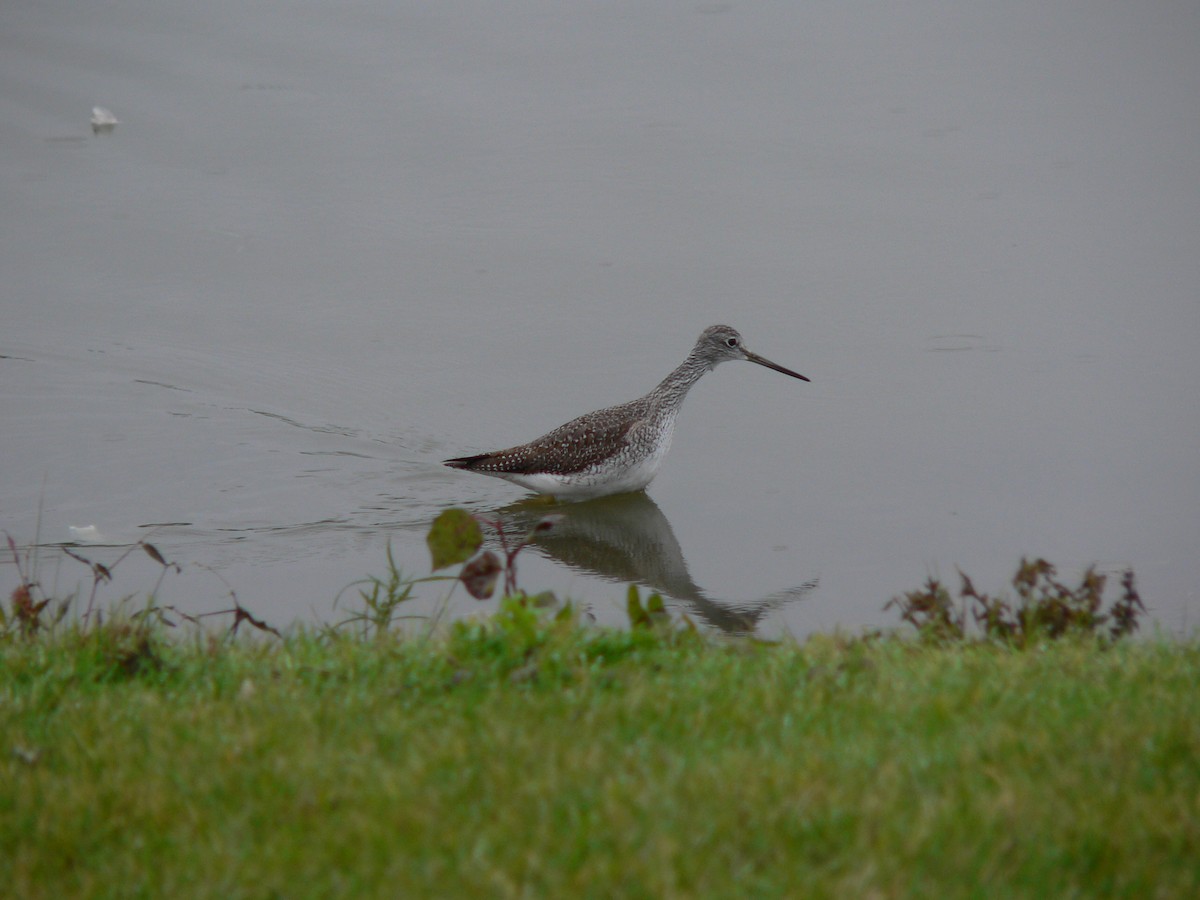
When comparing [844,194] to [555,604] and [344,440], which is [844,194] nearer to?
[344,440]

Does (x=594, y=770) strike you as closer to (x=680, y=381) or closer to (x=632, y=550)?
(x=632, y=550)

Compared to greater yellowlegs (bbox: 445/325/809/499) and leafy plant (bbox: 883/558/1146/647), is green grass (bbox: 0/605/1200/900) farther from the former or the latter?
greater yellowlegs (bbox: 445/325/809/499)

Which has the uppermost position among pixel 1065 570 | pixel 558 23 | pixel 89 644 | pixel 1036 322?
pixel 558 23

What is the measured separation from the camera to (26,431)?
29.7 ft

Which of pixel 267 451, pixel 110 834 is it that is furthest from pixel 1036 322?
pixel 110 834

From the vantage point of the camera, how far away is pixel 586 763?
3842 millimetres

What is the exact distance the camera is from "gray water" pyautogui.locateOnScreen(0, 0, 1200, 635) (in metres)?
7.72

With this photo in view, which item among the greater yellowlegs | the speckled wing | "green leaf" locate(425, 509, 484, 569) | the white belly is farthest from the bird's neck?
"green leaf" locate(425, 509, 484, 569)

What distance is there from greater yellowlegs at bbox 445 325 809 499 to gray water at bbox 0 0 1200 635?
10.1 inches

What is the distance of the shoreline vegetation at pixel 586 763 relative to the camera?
11.1 feet

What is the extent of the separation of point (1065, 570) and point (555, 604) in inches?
130

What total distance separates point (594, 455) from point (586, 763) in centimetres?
484

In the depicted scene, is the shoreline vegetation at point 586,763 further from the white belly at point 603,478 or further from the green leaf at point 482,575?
the white belly at point 603,478

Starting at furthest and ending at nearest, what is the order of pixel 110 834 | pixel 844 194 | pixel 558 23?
1. pixel 558 23
2. pixel 844 194
3. pixel 110 834
